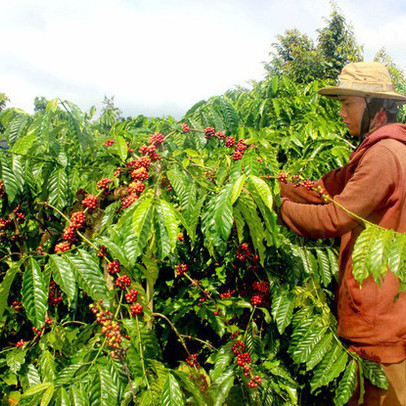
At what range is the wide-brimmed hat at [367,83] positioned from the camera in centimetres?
181

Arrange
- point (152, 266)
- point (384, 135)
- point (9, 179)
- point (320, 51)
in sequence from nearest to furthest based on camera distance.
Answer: point (9, 179) → point (152, 266) → point (384, 135) → point (320, 51)

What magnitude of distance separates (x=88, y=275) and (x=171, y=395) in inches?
16.8

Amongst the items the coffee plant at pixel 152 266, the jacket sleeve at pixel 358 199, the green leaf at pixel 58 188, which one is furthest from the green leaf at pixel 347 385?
the green leaf at pixel 58 188

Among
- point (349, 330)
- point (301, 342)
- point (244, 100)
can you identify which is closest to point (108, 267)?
point (301, 342)

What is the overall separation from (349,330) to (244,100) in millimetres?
2618

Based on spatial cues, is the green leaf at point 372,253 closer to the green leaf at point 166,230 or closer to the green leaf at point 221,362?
the green leaf at point 166,230

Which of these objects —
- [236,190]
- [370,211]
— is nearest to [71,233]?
[236,190]

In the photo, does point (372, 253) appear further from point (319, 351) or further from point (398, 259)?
point (319, 351)

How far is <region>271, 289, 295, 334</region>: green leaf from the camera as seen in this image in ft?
6.10

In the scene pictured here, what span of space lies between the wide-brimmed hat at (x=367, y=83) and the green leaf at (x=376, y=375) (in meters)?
1.17

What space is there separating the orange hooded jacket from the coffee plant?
98 mm

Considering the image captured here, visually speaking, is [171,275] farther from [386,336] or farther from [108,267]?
[386,336]

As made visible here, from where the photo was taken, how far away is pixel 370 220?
1.67 meters

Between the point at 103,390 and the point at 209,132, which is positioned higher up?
the point at 209,132
